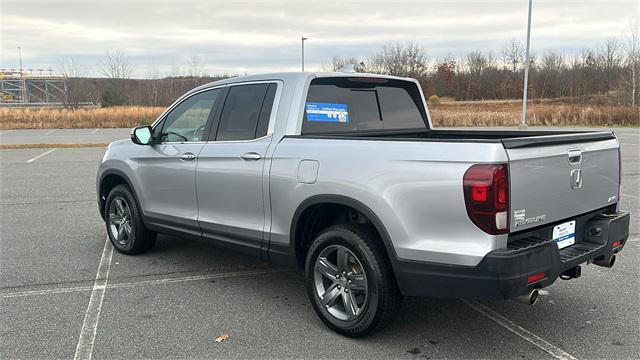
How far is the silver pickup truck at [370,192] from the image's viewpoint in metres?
2.94

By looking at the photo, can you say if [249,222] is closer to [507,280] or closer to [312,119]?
[312,119]

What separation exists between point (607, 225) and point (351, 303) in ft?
6.14

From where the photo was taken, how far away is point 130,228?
5598 mm

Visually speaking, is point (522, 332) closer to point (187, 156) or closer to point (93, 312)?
point (187, 156)

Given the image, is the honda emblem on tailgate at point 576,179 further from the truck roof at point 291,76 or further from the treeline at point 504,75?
the treeline at point 504,75

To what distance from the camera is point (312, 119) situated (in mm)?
4137

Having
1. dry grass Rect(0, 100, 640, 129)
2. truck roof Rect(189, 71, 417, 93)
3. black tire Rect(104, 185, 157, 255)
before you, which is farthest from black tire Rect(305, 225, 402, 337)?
dry grass Rect(0, 100, 640, 129)

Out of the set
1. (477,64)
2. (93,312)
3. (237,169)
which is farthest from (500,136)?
(477,64)

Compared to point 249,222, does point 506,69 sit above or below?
above

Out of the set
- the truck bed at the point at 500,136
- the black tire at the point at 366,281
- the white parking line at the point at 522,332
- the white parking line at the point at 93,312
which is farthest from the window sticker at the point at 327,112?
the white parking line at the point at 93,312

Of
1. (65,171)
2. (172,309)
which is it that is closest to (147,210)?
(172,309)

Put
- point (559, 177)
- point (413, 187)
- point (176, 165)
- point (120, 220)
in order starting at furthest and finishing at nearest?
point (120, 220), point (176, 165), point (559, 177), point (413, 187)

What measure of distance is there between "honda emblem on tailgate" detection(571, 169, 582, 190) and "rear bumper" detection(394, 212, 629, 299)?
273 millimetres

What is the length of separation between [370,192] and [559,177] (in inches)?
46.1
